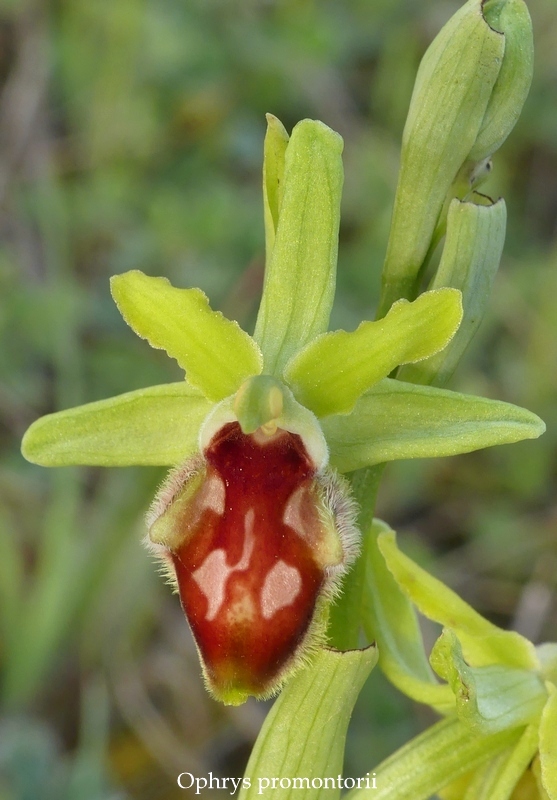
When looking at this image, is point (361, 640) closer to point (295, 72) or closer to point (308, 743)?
point (308, 743)

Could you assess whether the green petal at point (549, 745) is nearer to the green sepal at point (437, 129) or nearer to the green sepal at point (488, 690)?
the green sepal at point (488, 690)

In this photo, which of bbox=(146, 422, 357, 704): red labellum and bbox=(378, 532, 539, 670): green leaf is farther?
bbox=(378, 532, 539, 670): green leaf

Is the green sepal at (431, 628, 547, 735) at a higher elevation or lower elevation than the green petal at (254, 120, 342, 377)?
lower

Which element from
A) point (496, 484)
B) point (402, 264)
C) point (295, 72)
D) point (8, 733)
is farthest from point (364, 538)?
point (295, 72)

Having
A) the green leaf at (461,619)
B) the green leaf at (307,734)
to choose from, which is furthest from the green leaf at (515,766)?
the green leaf at (307,734)

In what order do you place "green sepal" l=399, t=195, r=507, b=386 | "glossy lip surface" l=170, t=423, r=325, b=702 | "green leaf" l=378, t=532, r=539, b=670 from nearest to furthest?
"glossy lip surface" l=170, t=423, r=325, b=702 < "green sepal" l=399, t=195, r=507, b=386 < "green leaf" l=378, t=532, r=539, b=670

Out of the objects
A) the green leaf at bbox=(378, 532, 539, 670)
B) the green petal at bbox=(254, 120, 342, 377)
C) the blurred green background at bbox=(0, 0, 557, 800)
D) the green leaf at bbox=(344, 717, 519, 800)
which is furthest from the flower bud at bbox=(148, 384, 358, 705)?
the blurred green background at bbox=(0, 0, 557, 800)

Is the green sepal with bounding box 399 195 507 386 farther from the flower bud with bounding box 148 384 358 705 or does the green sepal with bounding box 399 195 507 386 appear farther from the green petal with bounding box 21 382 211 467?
the green petal with bounding box 21 382 211 467
